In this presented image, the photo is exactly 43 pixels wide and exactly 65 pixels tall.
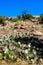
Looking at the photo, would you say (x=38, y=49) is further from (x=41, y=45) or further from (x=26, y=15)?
(x=26, y=15)

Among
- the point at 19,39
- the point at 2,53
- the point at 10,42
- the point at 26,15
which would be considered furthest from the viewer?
the point at 26,15

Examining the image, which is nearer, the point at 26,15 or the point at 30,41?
the point at 30,41

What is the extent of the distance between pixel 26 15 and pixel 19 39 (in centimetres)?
2154

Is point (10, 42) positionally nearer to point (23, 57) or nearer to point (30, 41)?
point (30, 41)

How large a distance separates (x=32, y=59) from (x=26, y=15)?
25.4 metres

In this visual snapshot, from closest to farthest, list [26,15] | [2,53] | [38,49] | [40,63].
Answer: [40,63], [2,53], [38,49], [26,15]

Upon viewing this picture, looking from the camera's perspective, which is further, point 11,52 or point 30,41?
point 30,41

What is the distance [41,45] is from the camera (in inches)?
541

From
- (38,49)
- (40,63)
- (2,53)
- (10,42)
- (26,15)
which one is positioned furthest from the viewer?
(26,15)

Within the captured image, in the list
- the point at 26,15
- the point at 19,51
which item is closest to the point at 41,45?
the point at 19,51

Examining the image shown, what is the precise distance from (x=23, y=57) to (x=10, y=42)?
2581 millimetres

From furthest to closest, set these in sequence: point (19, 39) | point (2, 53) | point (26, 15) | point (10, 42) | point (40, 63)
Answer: point (26, 15) → point (19, 39) → point (10, 42) → point (2, 53) → point (40, 63)

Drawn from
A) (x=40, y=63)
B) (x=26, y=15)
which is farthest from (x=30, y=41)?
(x=26, y=15)

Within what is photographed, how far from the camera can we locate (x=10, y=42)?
14430 millimetres
